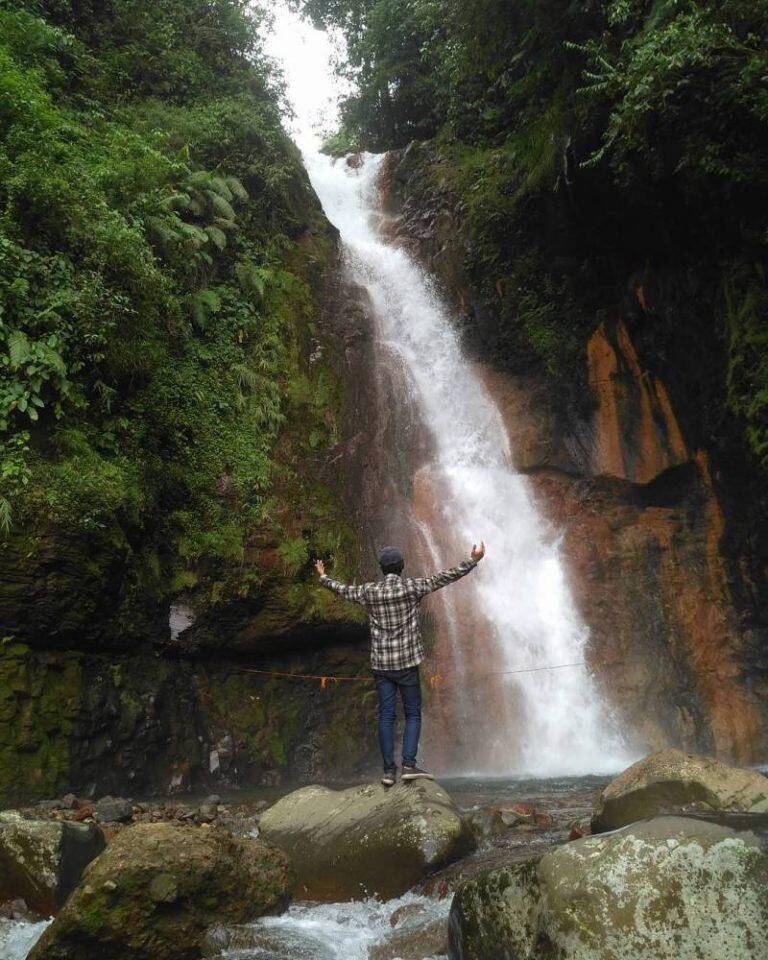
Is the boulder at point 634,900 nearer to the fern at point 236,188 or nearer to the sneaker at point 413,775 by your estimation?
the sneaker at point 413,775

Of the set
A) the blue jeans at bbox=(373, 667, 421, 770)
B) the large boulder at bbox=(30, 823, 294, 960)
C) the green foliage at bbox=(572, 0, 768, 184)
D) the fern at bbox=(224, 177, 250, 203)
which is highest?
the fern at bbox=(224, 177, 250, 203)

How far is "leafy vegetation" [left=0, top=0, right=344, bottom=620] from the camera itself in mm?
8227

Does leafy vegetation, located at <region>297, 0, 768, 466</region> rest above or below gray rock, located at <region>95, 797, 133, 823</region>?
above

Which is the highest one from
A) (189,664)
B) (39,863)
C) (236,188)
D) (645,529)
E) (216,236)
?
(236,188)

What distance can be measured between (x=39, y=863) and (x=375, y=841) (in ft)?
7.12

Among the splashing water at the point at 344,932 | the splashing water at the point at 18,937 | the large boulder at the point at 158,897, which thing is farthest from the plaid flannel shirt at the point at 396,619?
the splashing water at the point at 18,937

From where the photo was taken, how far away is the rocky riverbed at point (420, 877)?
309cm

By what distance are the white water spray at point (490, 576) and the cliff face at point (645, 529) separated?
396 millimetres

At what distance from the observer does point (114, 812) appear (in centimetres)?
635

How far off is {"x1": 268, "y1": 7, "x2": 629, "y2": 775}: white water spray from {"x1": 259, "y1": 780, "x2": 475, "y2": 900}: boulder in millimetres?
4812

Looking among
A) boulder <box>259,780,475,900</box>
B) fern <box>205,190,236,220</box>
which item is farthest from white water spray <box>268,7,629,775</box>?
boulder <box>259,780,475,900</box>

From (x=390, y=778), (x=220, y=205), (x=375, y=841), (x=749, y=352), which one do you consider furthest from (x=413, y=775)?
(x=220, y=205)

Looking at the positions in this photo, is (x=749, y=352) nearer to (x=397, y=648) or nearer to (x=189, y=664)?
(x=397, y=648)

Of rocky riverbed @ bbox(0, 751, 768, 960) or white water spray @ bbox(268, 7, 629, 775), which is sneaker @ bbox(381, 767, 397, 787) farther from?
white water spray @ bbox(268, 7, 629, 775)
